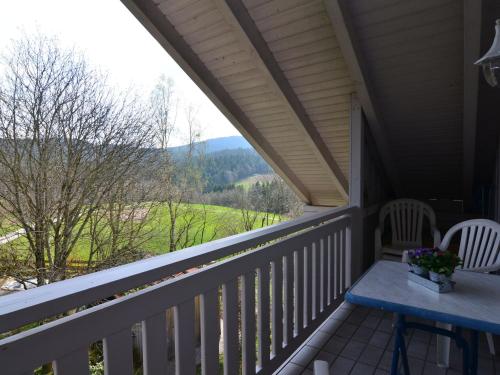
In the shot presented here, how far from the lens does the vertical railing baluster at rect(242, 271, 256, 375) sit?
151cm

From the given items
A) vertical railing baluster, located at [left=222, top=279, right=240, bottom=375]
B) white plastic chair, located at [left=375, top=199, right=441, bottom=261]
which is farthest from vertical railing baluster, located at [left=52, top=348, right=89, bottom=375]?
white plastic chair, located at [left=375, top=199, right=441, bottom=261]

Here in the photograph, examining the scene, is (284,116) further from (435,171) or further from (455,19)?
(435,171)

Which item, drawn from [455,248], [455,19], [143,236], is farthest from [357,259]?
[143,236]

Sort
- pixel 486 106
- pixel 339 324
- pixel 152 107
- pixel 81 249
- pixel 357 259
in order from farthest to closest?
pixel 152 107, pixel 81 249, pixel 357 259, pixel 486 106, pixel 339 324

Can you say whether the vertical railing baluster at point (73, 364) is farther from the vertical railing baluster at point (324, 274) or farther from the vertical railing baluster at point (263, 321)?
the vertical railing baluster at point (324, 274)

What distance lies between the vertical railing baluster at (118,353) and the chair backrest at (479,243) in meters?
2.13

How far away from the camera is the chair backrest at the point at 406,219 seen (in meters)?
3.39

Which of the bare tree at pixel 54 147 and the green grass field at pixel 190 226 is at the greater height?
the bare tree at pixel 54 147

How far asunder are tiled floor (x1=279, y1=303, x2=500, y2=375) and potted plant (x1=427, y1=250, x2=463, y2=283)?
0.91 metres

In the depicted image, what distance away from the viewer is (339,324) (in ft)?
8.03

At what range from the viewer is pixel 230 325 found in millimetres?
1414

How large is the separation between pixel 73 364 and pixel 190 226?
6.63 meters

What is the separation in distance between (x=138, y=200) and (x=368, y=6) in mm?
4922

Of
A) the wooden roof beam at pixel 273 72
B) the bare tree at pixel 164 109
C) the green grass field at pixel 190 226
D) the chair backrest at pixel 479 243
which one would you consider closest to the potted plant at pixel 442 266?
the chair backrest at pixel 479 243
